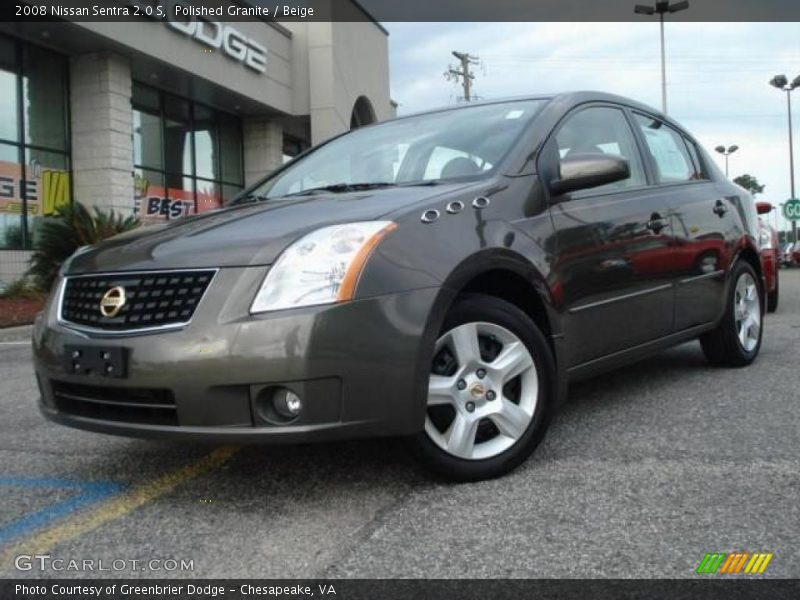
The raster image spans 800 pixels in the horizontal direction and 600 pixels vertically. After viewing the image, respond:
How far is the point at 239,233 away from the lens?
9.04 ft

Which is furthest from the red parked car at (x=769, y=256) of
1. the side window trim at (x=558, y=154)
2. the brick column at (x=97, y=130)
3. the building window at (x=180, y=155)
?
the building window at (x=180, y=155)

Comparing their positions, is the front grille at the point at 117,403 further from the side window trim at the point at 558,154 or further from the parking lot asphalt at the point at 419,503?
the side window trim at the point at 558,154

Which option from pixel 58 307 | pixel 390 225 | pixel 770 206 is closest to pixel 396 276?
pixel 390 225

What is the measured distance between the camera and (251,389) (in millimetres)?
Answer: 2484

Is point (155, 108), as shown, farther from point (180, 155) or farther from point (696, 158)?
point (696, 158)

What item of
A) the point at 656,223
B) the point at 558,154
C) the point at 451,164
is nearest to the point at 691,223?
the point at 656,223

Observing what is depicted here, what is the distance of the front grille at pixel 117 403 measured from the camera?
2572mm

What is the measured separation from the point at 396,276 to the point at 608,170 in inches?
48.3

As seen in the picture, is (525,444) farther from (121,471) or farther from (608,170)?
(121,471)

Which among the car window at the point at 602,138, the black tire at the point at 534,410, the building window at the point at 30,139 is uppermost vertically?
the building window at the point at 30,139

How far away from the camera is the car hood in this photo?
2.62 metres

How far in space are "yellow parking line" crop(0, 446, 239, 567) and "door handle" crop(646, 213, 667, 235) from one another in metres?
2.34

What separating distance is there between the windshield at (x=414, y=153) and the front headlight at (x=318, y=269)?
0.78 m

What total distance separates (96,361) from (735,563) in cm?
210
